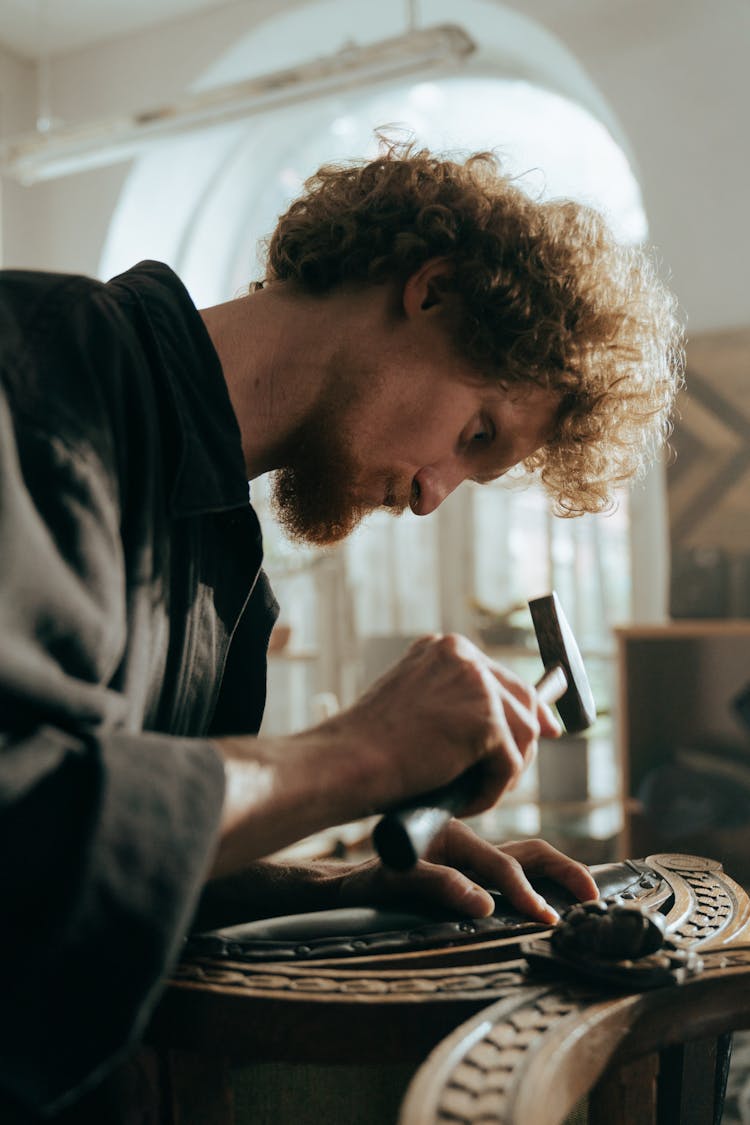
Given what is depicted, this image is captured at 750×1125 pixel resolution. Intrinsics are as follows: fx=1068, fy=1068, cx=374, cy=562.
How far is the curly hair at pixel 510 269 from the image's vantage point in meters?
1.25

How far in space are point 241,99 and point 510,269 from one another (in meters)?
2.83

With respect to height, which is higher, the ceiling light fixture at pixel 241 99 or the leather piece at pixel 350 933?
the ceiling light fixture at pixel 241 99

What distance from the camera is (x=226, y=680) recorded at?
1290 millimetres

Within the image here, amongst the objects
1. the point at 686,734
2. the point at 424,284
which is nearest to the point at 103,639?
the point at 424,284

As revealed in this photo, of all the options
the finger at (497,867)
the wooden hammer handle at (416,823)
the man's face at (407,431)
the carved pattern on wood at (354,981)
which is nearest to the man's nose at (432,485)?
the man's face at (407,431)

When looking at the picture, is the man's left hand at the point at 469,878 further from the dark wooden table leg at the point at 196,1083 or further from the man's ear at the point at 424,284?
the man's ear at the point at 424,284

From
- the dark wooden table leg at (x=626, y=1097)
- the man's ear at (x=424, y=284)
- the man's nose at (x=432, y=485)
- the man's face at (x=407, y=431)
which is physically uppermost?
the man's ear at (x=424, y=284)

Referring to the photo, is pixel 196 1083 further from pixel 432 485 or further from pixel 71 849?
pixel 432 485

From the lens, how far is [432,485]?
1333mm

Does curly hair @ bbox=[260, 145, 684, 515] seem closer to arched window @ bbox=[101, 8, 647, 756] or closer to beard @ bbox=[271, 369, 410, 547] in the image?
beard @ bbox=[271, 369, 410, 547]

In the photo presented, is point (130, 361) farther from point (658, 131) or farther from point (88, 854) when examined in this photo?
point (658, 131)

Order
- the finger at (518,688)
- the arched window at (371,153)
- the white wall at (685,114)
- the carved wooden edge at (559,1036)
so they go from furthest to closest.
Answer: the arched window at (371,153) → the white wall at (685,114) → the finger at (518,688) → the carved wooden edge at (559,1036)

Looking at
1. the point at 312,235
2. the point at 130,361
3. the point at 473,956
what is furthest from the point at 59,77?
the point at 473,956

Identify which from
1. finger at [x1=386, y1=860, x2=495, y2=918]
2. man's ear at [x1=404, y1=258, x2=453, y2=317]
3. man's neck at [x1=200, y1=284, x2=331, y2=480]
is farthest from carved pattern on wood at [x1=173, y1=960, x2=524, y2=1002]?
man's ear at [x1=404, y1=258, x2=453, y2=317]
